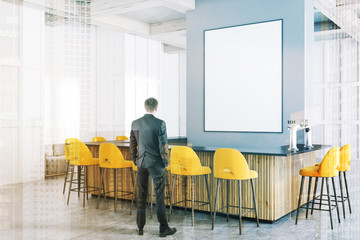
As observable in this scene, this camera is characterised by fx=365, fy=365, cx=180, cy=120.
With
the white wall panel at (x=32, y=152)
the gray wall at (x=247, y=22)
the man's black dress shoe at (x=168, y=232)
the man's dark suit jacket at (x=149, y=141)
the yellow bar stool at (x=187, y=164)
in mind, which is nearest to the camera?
the white wall panel at (x=32, y=152)

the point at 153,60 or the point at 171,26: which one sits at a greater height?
the point at 171,26

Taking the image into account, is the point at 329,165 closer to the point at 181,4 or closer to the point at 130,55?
the point at 130,55

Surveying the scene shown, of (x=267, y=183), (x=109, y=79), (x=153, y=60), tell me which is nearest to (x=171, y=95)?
(x=153, y=60)

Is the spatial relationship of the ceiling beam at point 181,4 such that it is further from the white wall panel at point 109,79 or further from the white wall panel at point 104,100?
the white wall panel at point 104,100

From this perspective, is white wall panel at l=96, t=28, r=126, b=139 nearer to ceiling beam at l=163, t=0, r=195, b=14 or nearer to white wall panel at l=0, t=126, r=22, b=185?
white wall panel at l=0, t=126, r=22, b=185

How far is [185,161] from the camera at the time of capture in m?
4.04

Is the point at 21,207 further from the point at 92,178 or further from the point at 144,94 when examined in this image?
the point at 92,178

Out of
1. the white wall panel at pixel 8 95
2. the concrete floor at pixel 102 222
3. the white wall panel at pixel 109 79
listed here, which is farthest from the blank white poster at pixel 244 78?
the white wall panel at pixel 8 95

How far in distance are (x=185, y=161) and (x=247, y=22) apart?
2.75 m

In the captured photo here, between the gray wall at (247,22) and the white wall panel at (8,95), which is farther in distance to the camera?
the gray wall at (247,22)

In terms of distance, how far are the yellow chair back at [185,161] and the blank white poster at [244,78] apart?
186 centimetres

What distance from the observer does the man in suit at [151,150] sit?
11.9 feet

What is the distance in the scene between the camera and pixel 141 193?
3787 millimetres

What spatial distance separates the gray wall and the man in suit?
90.1 inches
